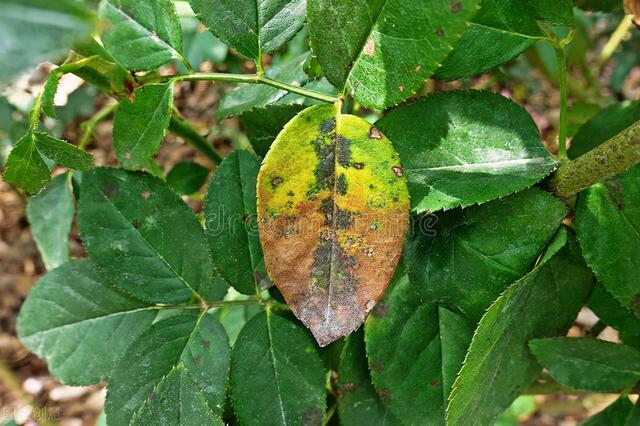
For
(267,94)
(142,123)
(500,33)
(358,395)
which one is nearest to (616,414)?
(358,395)

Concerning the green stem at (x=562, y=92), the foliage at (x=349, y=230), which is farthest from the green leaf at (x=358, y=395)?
the green stem at (x=562, y=92)

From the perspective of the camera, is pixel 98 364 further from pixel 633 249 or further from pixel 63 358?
pixel 633 249

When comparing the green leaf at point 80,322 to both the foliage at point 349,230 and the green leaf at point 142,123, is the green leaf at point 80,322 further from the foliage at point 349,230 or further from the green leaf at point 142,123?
the green leaf at point 142,123

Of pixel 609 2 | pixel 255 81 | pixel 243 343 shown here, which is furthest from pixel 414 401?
pixel 609 2

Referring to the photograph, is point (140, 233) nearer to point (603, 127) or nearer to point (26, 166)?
point (26, 166)

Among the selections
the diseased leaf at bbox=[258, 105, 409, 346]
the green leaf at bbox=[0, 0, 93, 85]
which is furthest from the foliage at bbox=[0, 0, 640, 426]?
the green leaf at bbox=[0, 0, 93, 85]

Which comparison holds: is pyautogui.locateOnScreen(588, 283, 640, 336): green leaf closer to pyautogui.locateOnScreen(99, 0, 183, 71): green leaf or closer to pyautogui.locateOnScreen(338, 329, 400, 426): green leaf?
pyautogui.locateOnScreen(338, 329, 400, 426): green leaf
